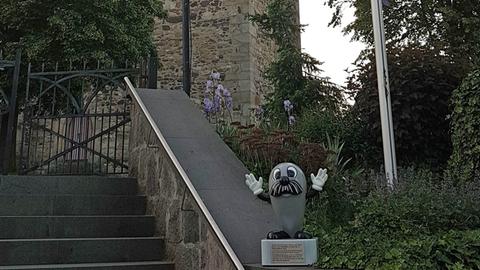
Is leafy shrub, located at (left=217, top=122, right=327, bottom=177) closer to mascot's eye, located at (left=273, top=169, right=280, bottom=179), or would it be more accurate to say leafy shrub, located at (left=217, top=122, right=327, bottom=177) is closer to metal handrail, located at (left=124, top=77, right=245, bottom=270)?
metal handrail, located at (left=124, top=77, right=245, bottom=270)

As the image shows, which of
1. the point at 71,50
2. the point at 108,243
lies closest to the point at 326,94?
the point at 71,50

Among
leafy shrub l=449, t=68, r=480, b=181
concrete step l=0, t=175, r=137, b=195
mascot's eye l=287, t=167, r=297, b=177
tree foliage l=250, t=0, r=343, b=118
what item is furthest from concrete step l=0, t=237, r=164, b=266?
tree foliage l=250, t=0, r=343, b=118

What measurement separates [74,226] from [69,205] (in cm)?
31

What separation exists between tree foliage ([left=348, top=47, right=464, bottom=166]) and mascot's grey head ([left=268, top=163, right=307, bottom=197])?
11.2ft

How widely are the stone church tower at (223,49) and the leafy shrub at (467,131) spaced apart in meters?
7.26

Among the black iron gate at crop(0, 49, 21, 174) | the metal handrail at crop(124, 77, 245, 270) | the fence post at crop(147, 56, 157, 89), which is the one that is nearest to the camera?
the metal handrail at crop(124, 77, 245, 270)

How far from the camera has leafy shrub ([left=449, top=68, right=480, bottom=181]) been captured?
453 centimetres

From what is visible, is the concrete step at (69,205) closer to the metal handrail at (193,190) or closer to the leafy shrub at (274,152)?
the metal handrail at (193,190)

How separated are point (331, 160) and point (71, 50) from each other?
658 centimetres

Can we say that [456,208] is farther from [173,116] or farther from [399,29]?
[399,29]

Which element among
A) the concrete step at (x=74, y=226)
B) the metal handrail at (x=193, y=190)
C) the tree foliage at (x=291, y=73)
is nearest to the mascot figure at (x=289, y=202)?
the metal handrail at (x=193, y=190)

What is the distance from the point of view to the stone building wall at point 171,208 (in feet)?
11.1

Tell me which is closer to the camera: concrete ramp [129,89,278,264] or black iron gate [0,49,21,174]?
concrete ramp [129,89,278,264]

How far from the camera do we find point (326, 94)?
8.49 metres
